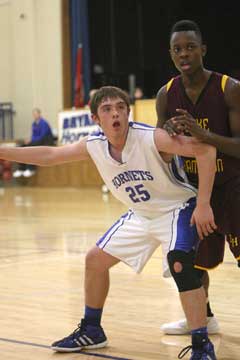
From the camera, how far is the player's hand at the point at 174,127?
327 cm

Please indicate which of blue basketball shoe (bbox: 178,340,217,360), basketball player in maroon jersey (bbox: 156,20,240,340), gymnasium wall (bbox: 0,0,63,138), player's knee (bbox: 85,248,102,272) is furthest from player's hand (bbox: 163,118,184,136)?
gymnasium wall (bbox: 0,0,63,138)

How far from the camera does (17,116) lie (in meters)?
19.7

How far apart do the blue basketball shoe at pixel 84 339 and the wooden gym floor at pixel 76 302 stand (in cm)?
5

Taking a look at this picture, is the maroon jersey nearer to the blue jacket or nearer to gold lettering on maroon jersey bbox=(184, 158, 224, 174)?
gold lettering on maroon jersey bbox=(184, 158, 224, 174)

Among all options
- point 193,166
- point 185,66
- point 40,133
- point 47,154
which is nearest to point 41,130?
point 40,133

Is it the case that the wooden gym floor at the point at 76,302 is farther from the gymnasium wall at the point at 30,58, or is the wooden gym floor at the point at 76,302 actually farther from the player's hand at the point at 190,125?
the gymnasium wall at the point at 30,58

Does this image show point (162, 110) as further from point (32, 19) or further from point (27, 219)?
point (32, 19)

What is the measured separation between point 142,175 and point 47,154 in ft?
1.78

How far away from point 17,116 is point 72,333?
53.8 ft

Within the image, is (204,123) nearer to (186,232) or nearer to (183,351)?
(186,232)

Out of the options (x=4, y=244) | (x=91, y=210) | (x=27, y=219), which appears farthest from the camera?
(x=91, y=210)

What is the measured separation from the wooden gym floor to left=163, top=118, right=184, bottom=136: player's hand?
1.07 metres

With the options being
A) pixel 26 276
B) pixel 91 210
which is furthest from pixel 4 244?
pixel 91 210

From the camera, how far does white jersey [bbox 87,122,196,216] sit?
3.52 m
